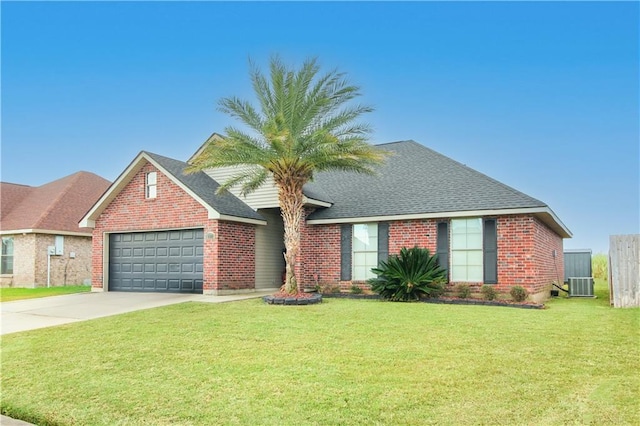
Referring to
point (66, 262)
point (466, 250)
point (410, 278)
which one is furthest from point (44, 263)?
point (466, 250)

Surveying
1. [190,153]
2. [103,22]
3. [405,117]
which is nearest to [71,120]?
[190,153]

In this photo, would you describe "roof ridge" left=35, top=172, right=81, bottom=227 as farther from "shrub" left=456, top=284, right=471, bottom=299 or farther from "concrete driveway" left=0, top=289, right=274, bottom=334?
"shrub" left=456, top=284, right=471, bottom=299

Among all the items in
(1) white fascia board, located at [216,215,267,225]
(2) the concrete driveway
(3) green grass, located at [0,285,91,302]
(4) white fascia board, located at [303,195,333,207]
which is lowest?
(3) green grass, located at [0,285,91,302]

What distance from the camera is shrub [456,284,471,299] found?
620 inches

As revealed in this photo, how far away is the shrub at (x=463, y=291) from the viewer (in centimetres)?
1574

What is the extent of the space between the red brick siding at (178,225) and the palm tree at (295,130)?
3036 millimetres

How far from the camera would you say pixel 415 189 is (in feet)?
60.0

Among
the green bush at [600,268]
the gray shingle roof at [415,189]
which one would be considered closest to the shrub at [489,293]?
the gray shingle roof at [415,189]

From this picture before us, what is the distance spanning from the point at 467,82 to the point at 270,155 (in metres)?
9.81

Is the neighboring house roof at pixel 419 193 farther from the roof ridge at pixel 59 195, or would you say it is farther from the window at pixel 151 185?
the roof ridge at pixel 59 195

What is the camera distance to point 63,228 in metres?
26.0

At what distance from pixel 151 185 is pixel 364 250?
28.5 ft

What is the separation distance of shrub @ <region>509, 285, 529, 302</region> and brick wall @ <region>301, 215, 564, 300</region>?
300 mm

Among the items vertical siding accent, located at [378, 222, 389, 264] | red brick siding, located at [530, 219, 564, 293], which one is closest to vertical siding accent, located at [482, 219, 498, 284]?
red brick siding, located at [530, 219, 564, 293]
